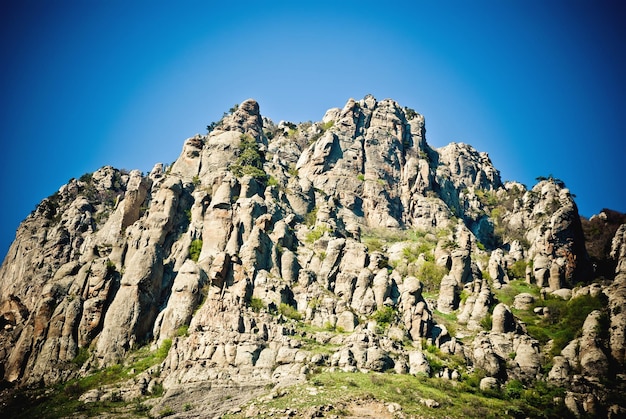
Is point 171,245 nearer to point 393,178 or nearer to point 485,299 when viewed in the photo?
point 485,299

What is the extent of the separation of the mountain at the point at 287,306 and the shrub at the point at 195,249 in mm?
345

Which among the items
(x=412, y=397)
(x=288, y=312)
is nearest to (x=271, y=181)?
(x=288, y=312)

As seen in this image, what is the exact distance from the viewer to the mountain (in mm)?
41219

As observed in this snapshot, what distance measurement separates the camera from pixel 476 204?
115 meters

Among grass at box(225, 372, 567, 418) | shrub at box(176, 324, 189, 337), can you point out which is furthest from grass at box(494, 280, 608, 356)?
shrub at box(176, 324, 189, 337)

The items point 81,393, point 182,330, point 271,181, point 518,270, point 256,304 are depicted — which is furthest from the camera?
point 271,181

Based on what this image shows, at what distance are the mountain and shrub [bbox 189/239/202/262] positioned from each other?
0.35 meters

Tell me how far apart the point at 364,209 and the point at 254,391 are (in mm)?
57287

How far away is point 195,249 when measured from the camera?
65.1 meters

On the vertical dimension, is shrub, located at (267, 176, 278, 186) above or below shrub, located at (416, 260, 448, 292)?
above

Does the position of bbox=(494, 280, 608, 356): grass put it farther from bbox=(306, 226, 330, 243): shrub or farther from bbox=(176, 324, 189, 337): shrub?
bbox=(176, 324, 189, 337): shrub

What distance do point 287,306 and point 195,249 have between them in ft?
59.3

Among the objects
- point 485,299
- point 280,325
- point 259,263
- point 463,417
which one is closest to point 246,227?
point 259,263

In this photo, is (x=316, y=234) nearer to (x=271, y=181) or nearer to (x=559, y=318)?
(x=271, y=181)
